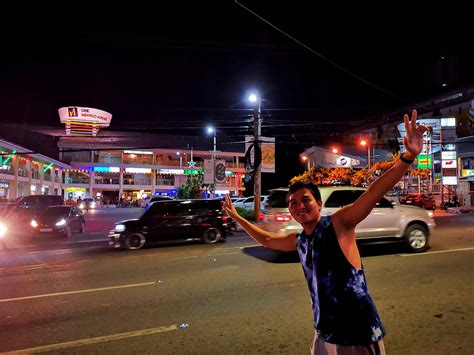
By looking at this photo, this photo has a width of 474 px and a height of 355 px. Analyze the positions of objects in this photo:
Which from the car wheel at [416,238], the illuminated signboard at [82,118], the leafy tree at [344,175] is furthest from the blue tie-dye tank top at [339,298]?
the illuminated signboard at [82,118]

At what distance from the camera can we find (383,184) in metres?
2.12

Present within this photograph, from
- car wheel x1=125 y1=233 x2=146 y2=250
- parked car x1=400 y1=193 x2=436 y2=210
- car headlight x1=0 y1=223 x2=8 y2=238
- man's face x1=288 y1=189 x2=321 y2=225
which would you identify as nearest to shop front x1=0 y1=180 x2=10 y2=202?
car headlight x1=0 y1=223 x2=8 y2=238

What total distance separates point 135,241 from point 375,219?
8047mm

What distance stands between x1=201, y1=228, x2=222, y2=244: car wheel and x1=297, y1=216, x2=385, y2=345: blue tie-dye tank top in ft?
39.2

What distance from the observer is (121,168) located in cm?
6281

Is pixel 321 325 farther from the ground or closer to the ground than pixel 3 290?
farther from the ground

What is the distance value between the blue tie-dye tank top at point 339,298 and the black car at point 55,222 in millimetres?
15950

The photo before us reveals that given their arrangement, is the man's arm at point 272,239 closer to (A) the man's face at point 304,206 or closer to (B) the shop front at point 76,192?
(A) the man's face at point 304,206

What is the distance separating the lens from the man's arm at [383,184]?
6.95 ft

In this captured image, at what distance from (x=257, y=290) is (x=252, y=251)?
470 centimetres

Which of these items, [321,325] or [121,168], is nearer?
[321,325]

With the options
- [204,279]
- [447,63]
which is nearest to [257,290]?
[204,279]

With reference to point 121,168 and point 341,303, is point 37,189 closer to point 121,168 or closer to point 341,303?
point 121,168

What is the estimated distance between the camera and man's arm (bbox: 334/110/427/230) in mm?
2117
